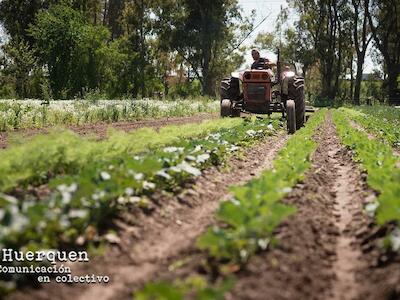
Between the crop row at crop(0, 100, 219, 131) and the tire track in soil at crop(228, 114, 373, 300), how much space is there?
377 inches

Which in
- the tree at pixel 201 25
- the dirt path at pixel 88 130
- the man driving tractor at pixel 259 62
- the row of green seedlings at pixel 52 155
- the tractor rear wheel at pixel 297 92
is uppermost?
the tree at pixel 201 25

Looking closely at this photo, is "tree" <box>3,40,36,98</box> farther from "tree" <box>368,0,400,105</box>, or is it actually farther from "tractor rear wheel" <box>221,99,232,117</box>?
"tree" <box>368,0,400,105</box>

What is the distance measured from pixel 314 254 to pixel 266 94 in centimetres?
1035

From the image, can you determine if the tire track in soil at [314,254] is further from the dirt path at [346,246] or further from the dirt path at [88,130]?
the dirt path at [88,130]

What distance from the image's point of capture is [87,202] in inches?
166

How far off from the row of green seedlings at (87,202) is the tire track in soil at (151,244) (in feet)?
0.65

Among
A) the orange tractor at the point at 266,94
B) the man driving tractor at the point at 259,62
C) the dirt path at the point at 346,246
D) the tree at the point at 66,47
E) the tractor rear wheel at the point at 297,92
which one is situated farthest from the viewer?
the tree at the point at 66,47

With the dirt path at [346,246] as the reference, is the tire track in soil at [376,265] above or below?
above

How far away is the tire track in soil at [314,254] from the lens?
334 centimetres

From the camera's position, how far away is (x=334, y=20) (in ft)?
158

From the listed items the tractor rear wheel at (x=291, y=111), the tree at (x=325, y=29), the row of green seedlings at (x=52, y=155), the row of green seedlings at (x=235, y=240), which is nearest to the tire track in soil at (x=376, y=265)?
the row of green seedlings at (x=235, y=240)

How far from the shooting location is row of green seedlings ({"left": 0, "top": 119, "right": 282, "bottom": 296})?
358 centimetres

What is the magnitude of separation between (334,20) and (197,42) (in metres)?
15.5

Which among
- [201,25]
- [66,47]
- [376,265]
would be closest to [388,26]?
[201,25]
